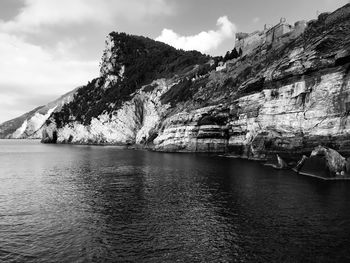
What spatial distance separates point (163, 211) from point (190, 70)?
140756mm

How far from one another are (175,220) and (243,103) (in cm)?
6051

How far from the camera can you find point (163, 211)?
30094mm

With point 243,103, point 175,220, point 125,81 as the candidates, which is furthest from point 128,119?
point 175,220

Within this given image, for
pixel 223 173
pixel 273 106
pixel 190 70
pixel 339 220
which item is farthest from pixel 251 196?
pixel 190 70

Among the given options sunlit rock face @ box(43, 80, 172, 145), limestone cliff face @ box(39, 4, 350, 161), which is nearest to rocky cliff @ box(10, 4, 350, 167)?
limestone cliff face @ box(39, 4, 350, 161)

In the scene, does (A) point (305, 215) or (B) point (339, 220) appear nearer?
(B) point (339, 220)

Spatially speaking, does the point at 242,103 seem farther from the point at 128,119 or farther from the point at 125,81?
the point at 125,81

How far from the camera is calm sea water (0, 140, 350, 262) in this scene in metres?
20.5

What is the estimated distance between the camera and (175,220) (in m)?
27.3

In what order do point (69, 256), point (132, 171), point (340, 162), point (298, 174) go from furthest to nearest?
point (132, 171) → point (298, 174) → point (340, 162) → point (69, 256)

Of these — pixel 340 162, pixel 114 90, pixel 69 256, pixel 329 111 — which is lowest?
pixel 69 256

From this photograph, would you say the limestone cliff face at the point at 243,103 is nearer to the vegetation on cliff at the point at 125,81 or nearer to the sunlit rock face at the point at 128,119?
the sunlit rock face at the point at 128,119

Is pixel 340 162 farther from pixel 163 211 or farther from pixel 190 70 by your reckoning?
pixel 190 70

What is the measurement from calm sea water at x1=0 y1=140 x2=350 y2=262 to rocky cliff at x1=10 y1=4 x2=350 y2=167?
17923 mm
